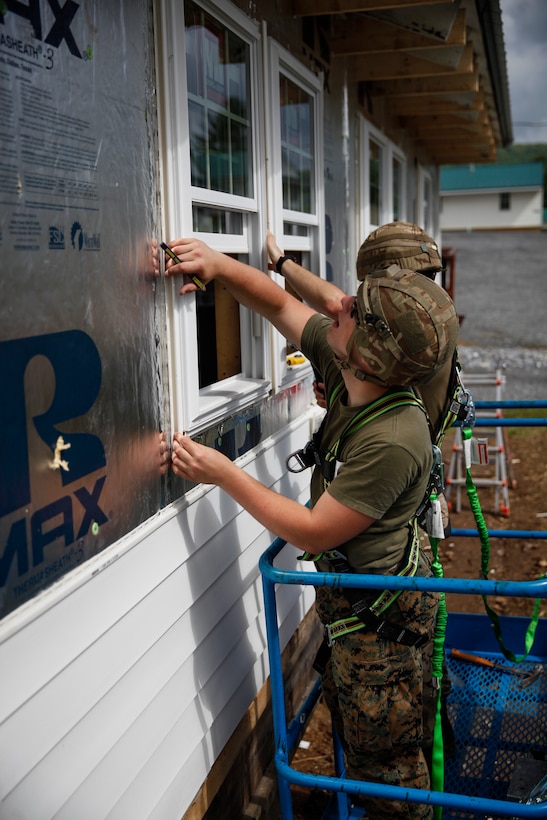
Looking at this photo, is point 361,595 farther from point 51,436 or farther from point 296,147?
point 296,147

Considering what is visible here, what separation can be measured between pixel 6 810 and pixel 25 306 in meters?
1.10

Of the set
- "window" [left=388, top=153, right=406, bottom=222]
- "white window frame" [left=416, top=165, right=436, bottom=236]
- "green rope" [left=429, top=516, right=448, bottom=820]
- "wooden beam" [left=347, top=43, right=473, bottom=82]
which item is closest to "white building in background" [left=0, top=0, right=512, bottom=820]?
"green rope" [left=429, top=516, right=448, bottom=820]

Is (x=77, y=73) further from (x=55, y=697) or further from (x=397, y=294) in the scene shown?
(x=55, y=697)

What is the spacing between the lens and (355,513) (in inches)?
87.8

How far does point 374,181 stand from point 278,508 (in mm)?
5304

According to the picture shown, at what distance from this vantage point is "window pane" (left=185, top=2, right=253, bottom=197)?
9.27 feet

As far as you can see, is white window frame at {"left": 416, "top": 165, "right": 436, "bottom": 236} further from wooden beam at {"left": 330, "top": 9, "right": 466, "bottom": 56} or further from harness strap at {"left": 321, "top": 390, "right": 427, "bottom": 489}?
harness strap at {"left": 321, "top": 390, "right": 427, "bottom": 489}

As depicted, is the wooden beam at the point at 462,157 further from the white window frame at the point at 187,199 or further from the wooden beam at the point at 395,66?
the white window frame at the point at 187,199

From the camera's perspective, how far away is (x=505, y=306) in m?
29.4

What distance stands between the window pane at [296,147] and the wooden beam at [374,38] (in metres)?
0.64

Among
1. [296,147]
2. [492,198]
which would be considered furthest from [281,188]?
[492,198]

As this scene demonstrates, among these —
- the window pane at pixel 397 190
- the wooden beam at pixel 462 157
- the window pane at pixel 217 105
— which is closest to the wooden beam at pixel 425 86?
the window pane at pixel 397 190

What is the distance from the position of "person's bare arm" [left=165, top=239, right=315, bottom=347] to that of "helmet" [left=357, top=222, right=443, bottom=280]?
1.09ft

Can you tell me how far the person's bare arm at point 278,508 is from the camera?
2.26 metres
